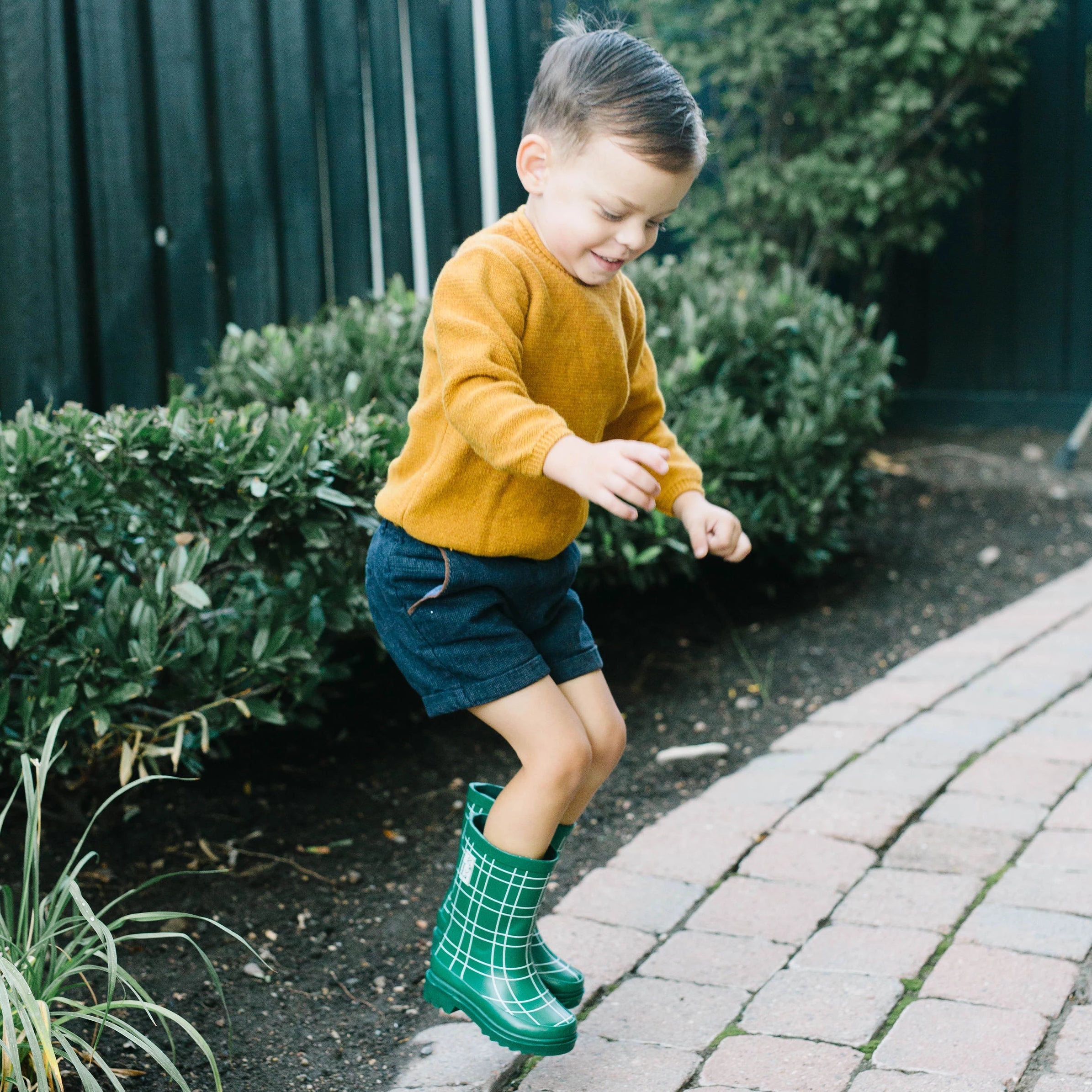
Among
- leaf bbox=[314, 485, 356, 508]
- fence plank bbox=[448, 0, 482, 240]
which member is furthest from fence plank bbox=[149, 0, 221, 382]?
leaf bbox=[314, 485, 356, 508]

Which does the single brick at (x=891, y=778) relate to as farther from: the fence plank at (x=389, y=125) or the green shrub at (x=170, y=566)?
the fence plank at (x=389, y=125)

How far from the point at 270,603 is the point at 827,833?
1272mm

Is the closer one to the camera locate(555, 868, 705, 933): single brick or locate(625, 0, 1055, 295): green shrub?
locate(555, 868, 705, 933): single brick

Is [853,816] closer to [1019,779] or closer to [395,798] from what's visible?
[1019,779]

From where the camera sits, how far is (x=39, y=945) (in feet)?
5.51

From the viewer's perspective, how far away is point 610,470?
1503 mm

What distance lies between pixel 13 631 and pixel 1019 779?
85.8 inches

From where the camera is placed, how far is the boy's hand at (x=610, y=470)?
1.50 metres

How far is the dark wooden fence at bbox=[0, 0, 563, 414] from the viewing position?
358 cm

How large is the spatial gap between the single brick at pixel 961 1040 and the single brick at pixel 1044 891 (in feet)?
Answer: 1.25

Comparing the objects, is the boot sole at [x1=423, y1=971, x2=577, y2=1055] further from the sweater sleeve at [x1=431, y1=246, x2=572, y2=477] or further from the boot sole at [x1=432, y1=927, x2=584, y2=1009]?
the sweater sleeve at [x1=431, y1=246, x2=572, y2=477]

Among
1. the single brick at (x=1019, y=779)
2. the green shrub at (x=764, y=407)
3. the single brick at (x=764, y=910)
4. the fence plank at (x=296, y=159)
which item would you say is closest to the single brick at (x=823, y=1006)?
the single brick at (x=764, y=910)

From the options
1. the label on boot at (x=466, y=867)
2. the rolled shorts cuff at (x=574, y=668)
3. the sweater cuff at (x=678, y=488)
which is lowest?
the label on boot at (x=466, y=867)

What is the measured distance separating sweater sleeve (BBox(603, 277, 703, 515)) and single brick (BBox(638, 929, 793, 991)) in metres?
0.81
